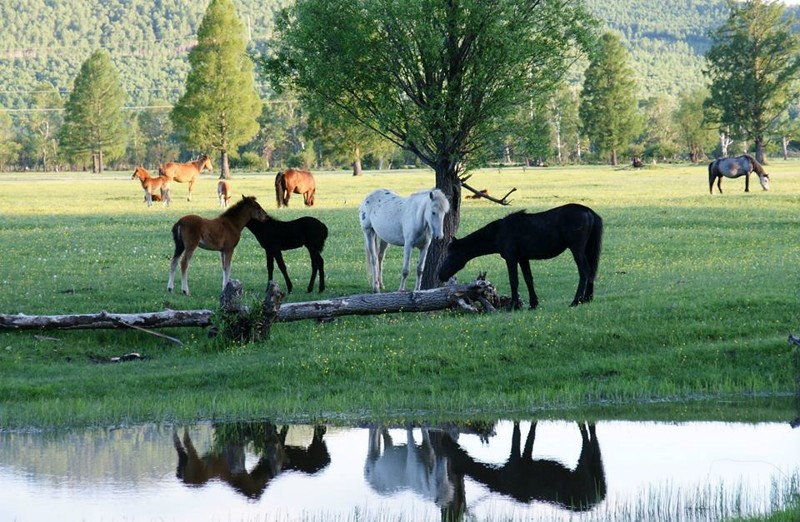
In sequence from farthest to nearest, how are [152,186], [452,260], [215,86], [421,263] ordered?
1. [215,86]
2. [152,186]
3. [421,263]
4. [452,260]

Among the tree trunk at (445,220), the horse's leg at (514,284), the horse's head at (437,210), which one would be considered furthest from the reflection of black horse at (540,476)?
the tree trunk at (445,220)

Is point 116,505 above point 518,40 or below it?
below

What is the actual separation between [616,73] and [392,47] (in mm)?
94110

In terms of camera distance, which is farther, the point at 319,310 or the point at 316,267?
the point at 316,267

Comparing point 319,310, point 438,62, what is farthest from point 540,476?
point 438,62

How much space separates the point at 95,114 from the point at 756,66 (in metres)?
71.7

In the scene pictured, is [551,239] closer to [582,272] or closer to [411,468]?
[582,272]

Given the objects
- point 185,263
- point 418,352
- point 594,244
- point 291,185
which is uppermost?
point 291,185

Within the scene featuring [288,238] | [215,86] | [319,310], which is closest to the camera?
[319,310]

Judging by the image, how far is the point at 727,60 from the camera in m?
91.2

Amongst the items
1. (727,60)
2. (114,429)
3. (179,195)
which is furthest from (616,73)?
(114,429)

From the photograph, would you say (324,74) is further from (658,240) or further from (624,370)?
(658,240)

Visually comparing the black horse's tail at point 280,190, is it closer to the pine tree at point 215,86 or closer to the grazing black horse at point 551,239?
the grazing black horse at point 551,239

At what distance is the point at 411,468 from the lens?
11.3 m
